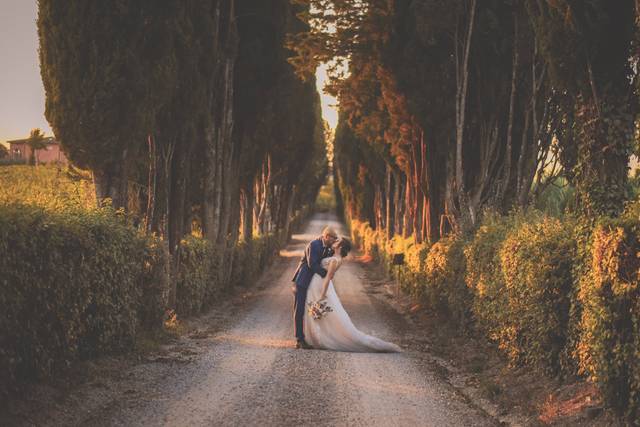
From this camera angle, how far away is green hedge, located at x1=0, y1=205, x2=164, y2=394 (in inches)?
244

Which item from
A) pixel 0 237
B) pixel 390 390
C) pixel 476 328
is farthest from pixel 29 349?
pixel 476 328

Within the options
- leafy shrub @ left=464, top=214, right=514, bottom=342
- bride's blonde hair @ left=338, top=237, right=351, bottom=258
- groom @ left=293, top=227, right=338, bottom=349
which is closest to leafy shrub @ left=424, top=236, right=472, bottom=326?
leafy shrub @ left=464, top=214, right=514, bottom=342

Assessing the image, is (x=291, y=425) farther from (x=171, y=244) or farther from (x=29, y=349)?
(x=171, y=244)

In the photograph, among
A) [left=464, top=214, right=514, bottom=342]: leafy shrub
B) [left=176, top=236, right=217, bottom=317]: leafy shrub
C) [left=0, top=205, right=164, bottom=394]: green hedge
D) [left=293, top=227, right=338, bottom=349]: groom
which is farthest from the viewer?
[left=176, top=236, right=217, bottom=317]: leafy shrub

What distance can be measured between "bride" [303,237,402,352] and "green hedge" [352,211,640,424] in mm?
1713

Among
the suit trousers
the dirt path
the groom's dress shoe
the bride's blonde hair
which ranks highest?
the bride's blonde hair

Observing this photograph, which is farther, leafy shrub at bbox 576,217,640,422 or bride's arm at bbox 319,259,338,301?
bride's arm at bbox 319,259,338,301

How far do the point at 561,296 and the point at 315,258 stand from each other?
14.7ft

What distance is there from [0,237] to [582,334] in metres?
5.22

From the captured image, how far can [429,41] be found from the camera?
1631cm

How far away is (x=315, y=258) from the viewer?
11297 mm

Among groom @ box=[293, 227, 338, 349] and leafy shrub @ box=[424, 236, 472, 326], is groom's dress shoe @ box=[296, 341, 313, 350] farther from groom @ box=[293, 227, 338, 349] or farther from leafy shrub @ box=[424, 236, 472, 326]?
leafy shrub @ box=[424, 236, 472, 326]

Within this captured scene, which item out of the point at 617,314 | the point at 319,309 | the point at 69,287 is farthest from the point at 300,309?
the point at 617,314

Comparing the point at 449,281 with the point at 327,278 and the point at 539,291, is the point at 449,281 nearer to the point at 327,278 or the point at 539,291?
the point at 327,278
